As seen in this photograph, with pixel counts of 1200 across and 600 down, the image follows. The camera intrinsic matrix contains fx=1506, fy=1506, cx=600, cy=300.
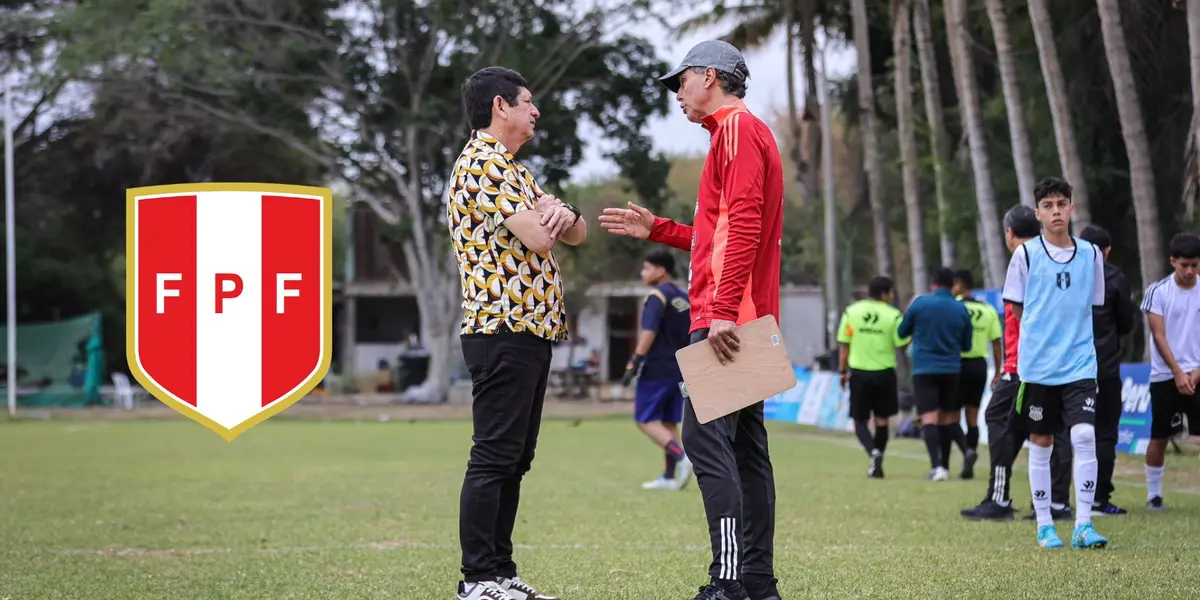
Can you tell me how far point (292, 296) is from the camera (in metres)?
6.94

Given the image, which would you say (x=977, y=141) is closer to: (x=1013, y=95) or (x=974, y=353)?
(x=1013, y=95)

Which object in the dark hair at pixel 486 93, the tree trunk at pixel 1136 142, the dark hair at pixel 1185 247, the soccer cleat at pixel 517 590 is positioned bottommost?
the soccer cleat at pixel 517 590

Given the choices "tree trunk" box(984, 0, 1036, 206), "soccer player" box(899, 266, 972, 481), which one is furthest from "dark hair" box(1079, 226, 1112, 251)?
"tree trunk" box(984, 0, 1036, 206)

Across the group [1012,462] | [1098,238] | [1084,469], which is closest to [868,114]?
[1098,238]

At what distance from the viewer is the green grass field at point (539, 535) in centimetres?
679

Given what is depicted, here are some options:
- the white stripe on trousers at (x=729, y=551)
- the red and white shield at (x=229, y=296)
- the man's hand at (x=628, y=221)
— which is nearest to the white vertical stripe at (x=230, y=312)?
the red and white shield at (x=229, y=296)

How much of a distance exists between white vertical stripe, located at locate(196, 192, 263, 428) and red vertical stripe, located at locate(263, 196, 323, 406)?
0.13ft

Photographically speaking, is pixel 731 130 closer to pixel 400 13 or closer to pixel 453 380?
pixel 400 13

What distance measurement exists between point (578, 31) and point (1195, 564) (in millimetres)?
30751

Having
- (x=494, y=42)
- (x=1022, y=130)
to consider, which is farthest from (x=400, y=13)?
(x=1022, y=130)

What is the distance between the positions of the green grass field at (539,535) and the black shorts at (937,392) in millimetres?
769

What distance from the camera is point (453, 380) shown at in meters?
44.4

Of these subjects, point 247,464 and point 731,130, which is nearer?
point 731,130

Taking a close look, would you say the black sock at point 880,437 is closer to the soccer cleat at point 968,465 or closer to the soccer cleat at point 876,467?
the soccer cleat at point 876,467
